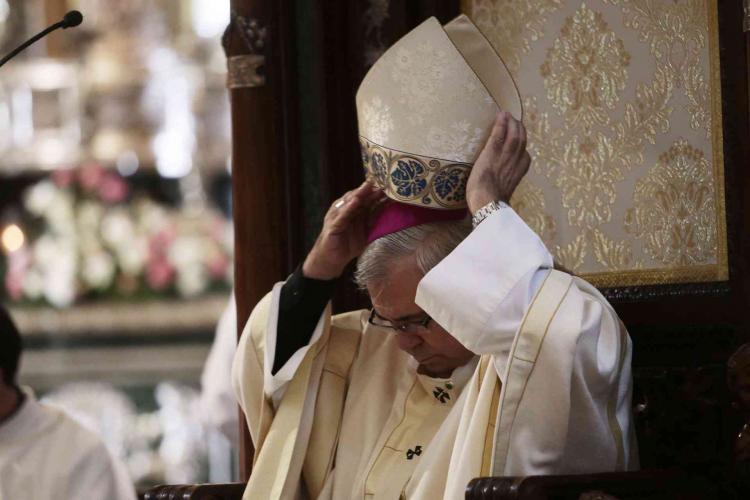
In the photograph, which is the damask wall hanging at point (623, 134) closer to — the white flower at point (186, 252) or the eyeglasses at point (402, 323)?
the eyeglasses at point (402, 323)

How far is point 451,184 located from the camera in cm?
353

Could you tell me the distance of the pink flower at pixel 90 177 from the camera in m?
12.0

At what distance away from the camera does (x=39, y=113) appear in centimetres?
1282

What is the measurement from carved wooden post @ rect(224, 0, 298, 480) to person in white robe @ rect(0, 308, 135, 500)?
737mm

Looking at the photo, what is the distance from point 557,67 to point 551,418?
1.37 meters

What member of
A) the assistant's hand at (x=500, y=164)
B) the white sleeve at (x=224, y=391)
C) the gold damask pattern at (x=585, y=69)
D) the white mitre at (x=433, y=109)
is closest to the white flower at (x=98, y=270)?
the white sleeve at (x=224, y=391)

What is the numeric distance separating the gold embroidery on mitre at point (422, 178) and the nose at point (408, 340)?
34 centimetres

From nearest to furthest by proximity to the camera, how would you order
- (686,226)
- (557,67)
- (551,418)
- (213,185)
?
(551,418), (686,226), (557,67), (213,185)

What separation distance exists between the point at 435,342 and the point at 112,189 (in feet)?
28.5

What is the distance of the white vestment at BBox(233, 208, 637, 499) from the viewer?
3.13m

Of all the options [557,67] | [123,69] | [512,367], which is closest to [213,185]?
[123,69]

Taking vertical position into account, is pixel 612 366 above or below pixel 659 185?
below

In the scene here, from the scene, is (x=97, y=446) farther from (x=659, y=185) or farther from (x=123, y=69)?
(x=123, y=69)

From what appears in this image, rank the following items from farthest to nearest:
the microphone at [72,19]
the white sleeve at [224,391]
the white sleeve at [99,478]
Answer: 1. the white sleeve at [224,391]
2. the white sleeve at [99,478]
3. the microphone at [72,19]
